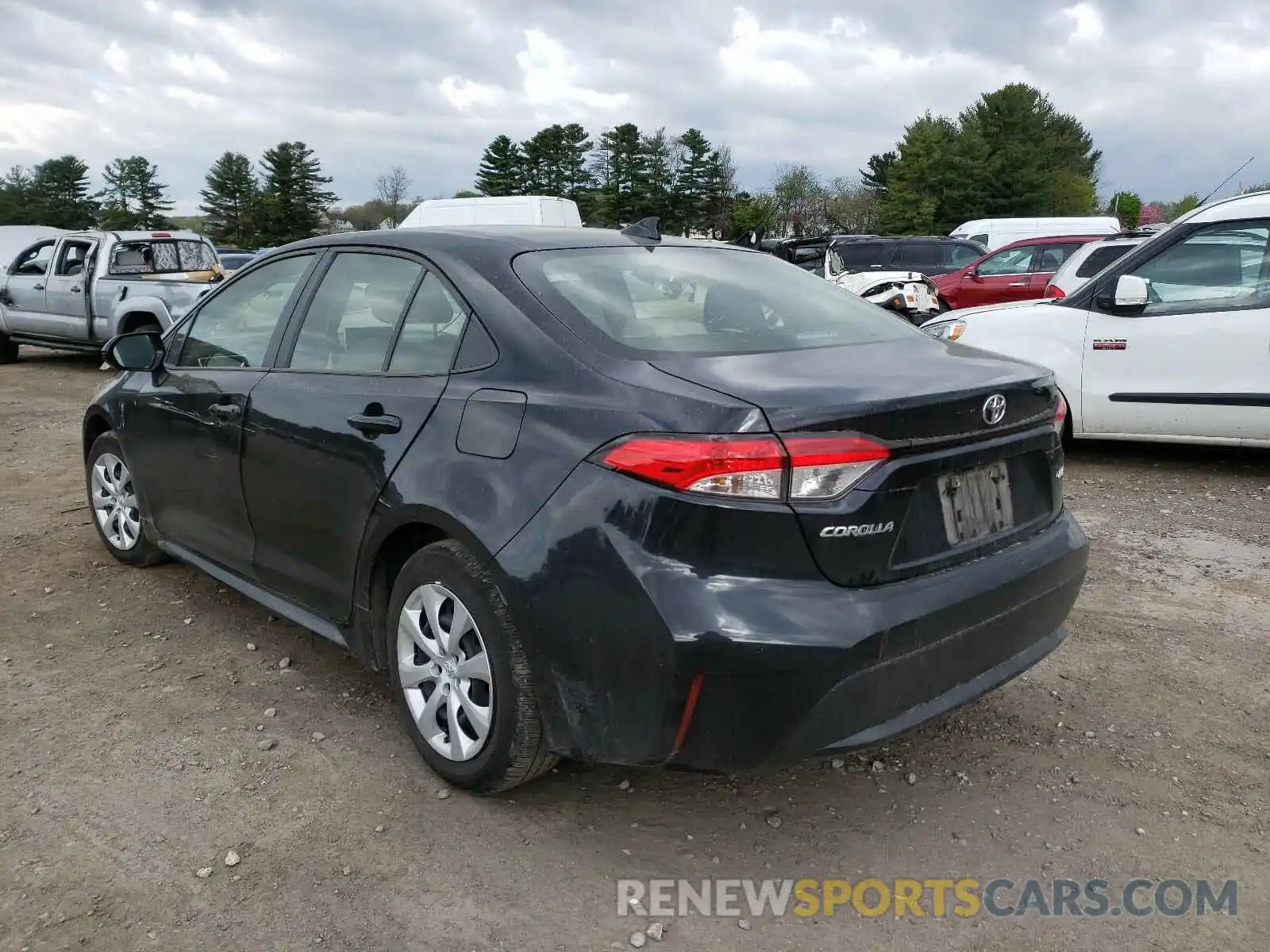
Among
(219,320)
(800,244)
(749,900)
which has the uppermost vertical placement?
(800,244)

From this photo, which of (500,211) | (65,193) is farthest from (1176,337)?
(65,193)

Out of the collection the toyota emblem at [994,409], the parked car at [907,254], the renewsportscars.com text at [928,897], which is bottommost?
the renewsportscars.com text at [928,897]

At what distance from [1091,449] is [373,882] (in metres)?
6.54

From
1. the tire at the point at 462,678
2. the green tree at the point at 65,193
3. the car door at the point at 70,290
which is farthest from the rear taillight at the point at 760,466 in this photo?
the green tree at the point at 65,193

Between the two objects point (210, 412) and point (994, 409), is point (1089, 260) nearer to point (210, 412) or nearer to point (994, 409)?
point (994, 409)

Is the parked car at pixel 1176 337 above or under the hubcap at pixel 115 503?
above

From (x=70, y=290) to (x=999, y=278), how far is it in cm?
1267

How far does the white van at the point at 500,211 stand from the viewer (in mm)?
15000

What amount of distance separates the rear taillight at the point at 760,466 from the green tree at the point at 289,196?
272ft

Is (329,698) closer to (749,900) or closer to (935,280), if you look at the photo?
(749,900)

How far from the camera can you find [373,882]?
2.58 m

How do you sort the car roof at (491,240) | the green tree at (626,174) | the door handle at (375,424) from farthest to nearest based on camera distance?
1. the green tree at (626,174)
2. the car roof at (491,240)
3. the door handle at (375,424)

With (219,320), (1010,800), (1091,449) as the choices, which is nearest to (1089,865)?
(1010,800)

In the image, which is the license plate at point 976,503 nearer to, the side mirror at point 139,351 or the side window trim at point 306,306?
the side window trim at point 306,306
